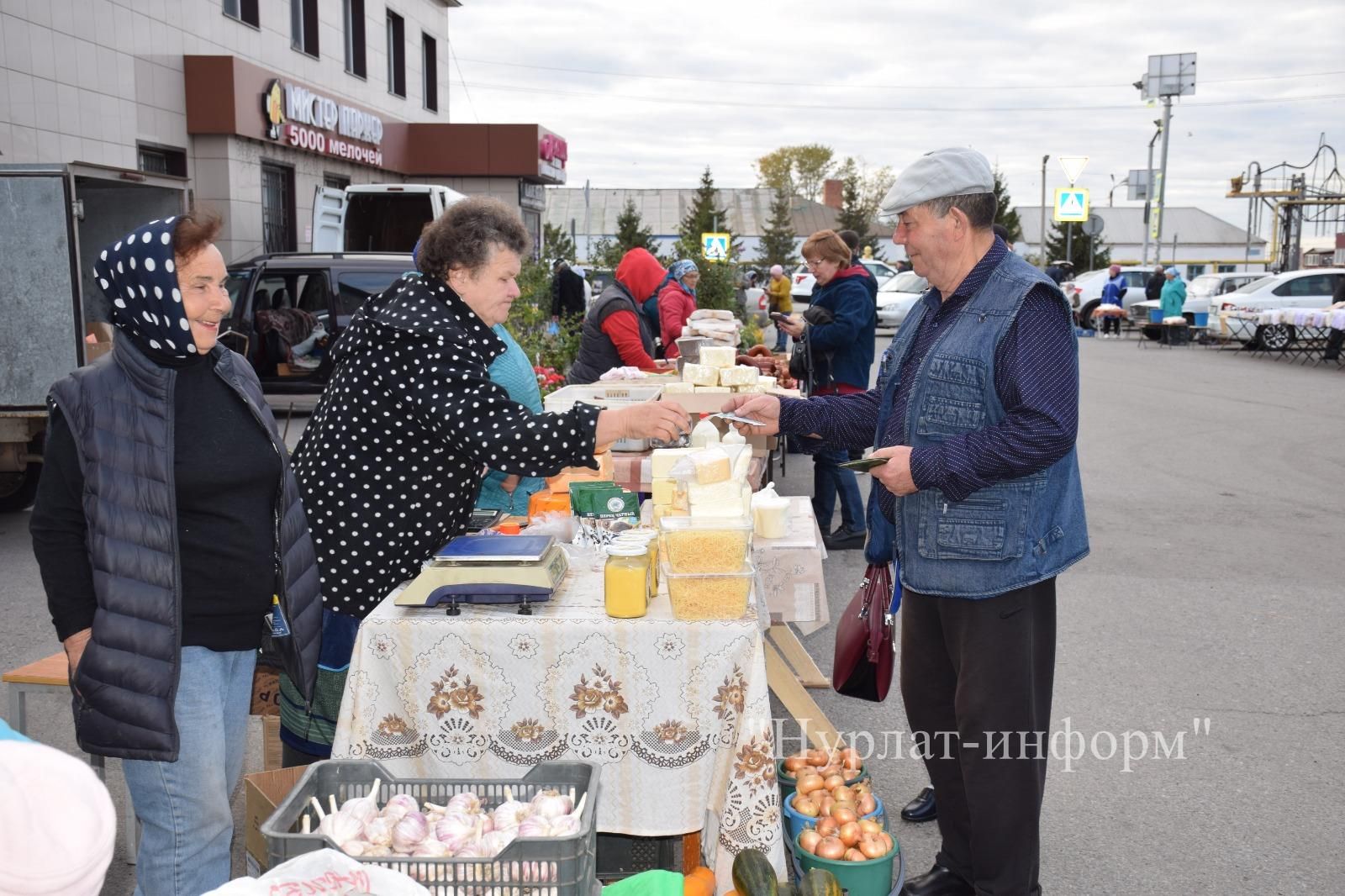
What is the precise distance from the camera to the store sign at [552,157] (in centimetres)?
2594

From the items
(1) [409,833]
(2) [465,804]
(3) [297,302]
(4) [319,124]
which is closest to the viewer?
(1) [409,833]

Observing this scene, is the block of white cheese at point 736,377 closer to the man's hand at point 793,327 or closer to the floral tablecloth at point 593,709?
the man's hand at point 793,327

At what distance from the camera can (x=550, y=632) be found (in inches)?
118

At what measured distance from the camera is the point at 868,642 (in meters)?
3.78

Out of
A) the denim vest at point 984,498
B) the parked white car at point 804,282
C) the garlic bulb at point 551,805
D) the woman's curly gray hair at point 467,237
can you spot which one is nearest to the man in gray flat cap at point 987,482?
the denim vest at point 984,498

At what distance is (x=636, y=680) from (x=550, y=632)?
258mm

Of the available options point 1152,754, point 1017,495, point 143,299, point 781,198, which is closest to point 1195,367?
point 1152,754

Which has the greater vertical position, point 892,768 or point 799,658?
point 799,658

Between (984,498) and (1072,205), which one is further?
(1072,205)

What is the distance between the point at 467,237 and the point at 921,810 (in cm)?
265

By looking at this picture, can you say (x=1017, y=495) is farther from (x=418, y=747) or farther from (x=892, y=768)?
(x=892, y=768)

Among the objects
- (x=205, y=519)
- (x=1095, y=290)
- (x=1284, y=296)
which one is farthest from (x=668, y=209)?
(x=205, y=519)

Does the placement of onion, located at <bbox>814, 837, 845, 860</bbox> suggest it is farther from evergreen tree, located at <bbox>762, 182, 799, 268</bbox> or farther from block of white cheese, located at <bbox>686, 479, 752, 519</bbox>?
evergreen tree, located at <bbox>762, 182, 799, 268</bbox>

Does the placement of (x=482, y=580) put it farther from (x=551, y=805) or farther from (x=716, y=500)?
(x=551, y=805)
